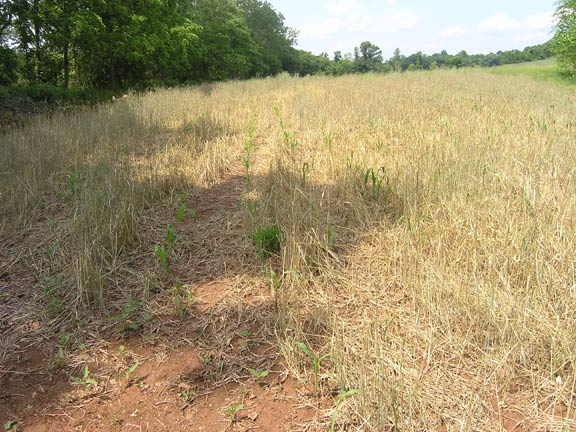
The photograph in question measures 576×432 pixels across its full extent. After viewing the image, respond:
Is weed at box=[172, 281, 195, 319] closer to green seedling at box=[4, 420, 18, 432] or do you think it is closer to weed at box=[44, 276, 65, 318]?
weed at box=[44, 276, 65, 318]

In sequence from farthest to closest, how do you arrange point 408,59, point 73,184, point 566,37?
point 408,59
point 566,37
point 73,184

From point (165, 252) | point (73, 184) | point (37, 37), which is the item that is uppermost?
point (37, 37)

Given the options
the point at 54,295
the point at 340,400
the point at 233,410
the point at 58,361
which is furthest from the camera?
the point at 54,295

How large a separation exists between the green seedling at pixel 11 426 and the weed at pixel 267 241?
1.77 meters

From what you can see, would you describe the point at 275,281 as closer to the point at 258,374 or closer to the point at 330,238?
the point at 330,238

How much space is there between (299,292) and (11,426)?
1690mm

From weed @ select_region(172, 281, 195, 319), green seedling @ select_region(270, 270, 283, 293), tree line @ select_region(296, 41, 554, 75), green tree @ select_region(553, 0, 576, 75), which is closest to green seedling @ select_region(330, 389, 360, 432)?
green seedling @ select_region(270, 270, 283, 293)

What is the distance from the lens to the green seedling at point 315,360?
1.95m

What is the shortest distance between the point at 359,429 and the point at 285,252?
1.32m

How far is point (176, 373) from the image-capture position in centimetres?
215

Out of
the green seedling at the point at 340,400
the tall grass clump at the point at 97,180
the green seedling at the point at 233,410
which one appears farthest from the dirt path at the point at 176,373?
the tall grass clump at the point at 97,180

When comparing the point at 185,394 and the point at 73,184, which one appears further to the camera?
the point at 73,184

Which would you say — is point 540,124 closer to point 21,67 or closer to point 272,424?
point 272,424

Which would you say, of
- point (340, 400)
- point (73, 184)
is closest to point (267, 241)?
point (340, 400)
